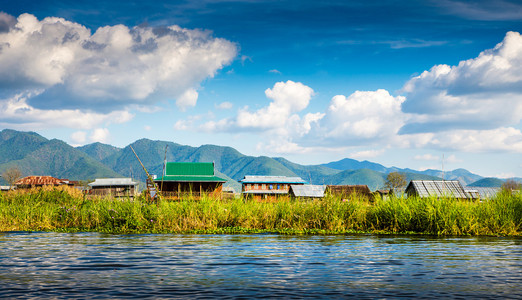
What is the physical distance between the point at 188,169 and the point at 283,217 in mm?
47282

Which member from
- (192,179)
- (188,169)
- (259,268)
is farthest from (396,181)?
(259,268)

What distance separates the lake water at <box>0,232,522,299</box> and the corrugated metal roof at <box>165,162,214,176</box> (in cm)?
5043

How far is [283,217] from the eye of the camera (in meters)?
25.6

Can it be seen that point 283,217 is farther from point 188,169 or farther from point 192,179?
point 188,169

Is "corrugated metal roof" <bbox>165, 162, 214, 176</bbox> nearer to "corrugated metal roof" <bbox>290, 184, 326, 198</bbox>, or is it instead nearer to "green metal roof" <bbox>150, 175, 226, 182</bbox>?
"green metal roof" <bbox>150, 175, 226, 182</bbox>

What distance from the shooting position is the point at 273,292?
9516 millimetres

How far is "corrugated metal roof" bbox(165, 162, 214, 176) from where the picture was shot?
70438 mm

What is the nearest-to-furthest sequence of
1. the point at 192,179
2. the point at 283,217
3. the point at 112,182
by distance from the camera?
the point at 283,217
the point at 192,179
the point at 112,182

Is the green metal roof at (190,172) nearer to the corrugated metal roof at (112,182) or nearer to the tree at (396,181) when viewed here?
the corrugated metal roof at (112,182)

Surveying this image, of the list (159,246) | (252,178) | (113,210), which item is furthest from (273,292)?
(252,178)

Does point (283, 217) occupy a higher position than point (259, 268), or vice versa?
point (283, 217)

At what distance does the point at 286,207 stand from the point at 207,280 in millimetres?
15122

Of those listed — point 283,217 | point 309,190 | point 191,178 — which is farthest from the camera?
point 309,190

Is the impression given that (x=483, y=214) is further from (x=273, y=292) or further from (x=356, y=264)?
(x=273, y=292)
